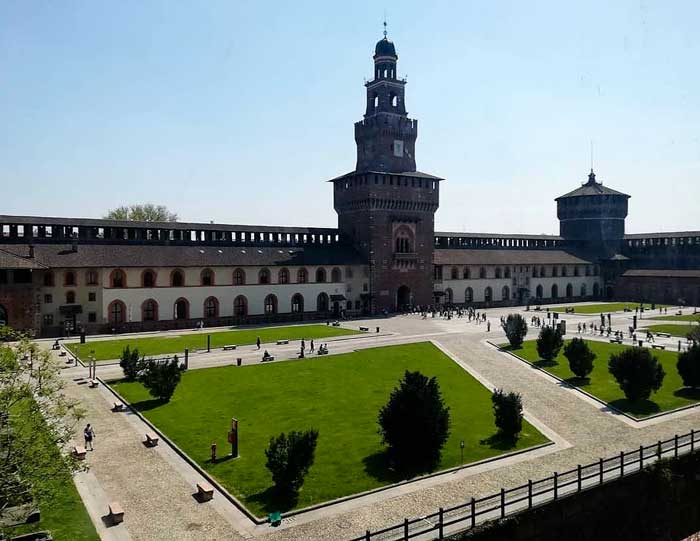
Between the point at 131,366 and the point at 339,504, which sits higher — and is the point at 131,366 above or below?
above

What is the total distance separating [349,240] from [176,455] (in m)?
55.9

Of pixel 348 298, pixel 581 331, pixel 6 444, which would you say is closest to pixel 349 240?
pixel 348 298

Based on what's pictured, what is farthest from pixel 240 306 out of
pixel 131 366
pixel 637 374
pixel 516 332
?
pixel 637 374

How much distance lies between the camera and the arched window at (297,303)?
68.6 m

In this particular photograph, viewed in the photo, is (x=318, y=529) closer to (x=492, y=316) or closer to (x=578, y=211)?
(x=492, y=316)

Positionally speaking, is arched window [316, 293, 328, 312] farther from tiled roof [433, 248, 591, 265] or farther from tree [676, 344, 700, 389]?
tree [676, 344, 700, 389]

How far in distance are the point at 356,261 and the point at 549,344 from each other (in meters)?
34.2

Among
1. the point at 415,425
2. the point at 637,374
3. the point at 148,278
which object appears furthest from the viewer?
the point at 148,278

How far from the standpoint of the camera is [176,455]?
23578 millimetres

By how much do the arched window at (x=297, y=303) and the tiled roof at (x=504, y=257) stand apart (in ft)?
73.4

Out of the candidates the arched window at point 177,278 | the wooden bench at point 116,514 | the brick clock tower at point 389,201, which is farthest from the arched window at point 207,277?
the wooden bench at point 116,514

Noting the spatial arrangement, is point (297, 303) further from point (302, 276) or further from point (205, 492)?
point (205, 492)

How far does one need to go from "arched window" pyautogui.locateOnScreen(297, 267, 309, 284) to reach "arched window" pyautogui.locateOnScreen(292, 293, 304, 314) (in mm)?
1661

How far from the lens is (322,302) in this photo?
7112cm
